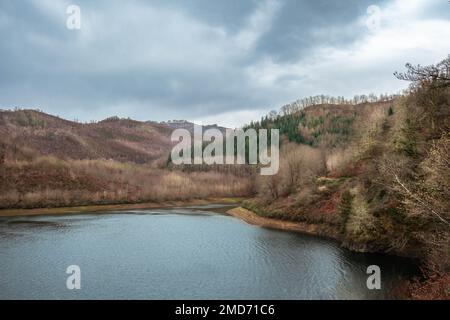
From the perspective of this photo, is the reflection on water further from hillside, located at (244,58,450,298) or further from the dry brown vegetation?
the dry brown vegetation

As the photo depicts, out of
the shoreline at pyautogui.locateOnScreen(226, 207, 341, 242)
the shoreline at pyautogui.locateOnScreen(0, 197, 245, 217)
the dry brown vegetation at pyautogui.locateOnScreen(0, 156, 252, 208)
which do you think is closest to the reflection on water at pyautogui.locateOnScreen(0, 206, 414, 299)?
the shoreline at pyautogui.locateOnScreen(226, 207, 341, 242)

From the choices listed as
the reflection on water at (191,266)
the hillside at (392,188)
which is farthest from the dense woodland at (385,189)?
the reflection on water at (191,266)

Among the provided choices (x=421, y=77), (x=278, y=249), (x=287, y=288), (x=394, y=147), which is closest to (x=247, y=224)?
(x=278, y=249)

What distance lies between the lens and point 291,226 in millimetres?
79062

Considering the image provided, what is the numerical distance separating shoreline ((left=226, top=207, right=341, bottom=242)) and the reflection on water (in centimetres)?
372

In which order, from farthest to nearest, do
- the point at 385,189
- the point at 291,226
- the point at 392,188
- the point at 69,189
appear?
1. the point at 69,189
2. the point at 291,226
3. the point at 385,189
4. the point at 392,188

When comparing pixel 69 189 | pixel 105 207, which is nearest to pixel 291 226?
pixel 105 207

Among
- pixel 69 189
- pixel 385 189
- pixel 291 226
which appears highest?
pixel 385 189

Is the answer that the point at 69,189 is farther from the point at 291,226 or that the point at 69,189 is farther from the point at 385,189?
the point at 385,189

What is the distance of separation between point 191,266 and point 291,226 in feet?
120

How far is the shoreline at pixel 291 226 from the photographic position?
69.1m

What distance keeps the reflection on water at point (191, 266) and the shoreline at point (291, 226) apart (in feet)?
12.2

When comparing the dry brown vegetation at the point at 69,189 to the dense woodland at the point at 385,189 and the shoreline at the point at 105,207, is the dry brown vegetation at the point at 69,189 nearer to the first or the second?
the dense woodland at the point at 385,189
